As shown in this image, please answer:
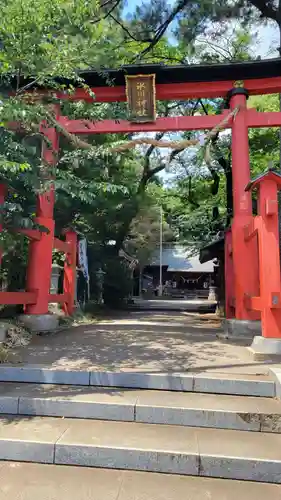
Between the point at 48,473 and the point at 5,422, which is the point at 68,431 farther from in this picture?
the point at 5,422

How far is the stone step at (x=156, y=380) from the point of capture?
3859 millimetres

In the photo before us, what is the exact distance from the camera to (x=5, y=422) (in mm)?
3377

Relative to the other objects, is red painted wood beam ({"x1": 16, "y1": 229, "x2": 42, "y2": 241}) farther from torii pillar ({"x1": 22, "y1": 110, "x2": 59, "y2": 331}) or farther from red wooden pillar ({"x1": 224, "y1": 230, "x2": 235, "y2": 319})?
red wooden pillar ({"x1": 224, "y1": 230, "x2": 235, "y2": 319})

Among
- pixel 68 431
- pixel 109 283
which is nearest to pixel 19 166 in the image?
pixel 68 431

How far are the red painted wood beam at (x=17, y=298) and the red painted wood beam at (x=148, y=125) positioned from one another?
362 centimetres

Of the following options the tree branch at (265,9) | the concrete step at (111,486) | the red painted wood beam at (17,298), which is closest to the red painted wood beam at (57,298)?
the red painted wood beam at (17,298)

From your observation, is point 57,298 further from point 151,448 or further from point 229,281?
point 151,448

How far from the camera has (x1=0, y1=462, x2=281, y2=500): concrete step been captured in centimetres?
248

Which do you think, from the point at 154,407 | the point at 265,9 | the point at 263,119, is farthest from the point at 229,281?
the point at 265,9

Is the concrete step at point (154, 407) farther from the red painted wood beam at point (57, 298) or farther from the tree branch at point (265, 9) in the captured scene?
the tree branch at point (265, 9)

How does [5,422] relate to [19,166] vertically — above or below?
below

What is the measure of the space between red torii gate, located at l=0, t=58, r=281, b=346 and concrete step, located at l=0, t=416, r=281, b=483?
4135mm

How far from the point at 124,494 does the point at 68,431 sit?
85cm

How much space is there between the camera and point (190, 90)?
807cm
